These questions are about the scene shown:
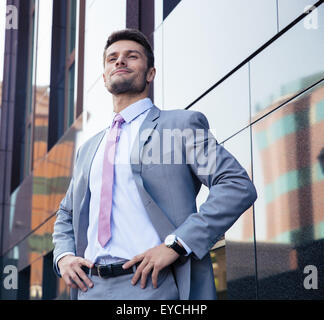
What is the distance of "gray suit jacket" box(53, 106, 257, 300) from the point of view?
3.22 meters

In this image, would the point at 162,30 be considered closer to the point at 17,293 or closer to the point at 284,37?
the point at 284,37

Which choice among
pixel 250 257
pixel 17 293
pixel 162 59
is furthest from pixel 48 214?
pixel 250 257

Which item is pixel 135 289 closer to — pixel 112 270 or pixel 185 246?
pixel 112 270

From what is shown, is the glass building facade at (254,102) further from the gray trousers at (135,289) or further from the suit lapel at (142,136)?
the gray trousers at (135,289)

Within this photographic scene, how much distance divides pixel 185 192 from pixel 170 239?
340 millimetres

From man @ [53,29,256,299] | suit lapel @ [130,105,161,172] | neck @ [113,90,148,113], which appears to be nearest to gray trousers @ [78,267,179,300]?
man @ [53,29,256,299]

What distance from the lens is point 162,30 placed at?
351 inches

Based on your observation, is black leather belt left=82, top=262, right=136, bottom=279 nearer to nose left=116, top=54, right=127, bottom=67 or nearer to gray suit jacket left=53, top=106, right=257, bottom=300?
gray suit jacket left=53, top=106, right=257, bottom=300

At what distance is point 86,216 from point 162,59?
5.37 meters

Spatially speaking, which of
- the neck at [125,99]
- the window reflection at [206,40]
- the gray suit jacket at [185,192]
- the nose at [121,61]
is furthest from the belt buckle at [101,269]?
the window reflection at [206,40]

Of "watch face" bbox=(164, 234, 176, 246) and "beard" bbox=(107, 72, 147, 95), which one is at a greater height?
"beard" bbox=(107, 72, 147, 95)

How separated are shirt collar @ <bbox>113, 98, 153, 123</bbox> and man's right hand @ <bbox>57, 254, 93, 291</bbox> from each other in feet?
2.86

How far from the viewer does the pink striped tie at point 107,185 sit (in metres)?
3.40

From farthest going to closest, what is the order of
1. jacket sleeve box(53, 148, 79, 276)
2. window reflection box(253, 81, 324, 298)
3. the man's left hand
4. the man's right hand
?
window reflection box(253, 81, 324, 298), jacket sleeve box(53, 148, 79, 276), the man's right hand, the man's left hand
